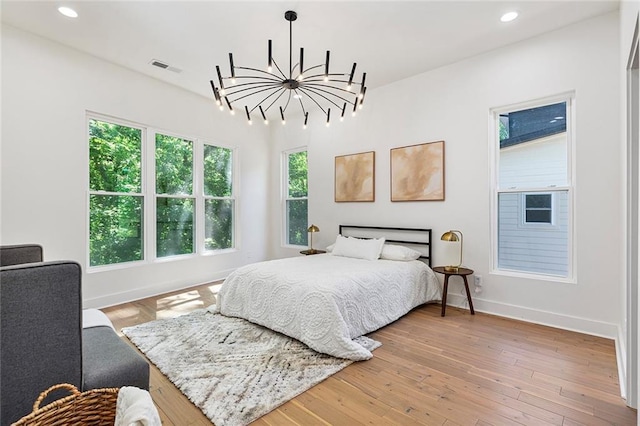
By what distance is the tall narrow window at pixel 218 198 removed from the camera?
5.11m

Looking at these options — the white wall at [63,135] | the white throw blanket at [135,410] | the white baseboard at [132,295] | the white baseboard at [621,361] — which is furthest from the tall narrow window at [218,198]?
the white baseboard at [621,361]

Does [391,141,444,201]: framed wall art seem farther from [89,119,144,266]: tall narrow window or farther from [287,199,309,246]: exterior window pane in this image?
[89,119,144,266]: tall narrow window

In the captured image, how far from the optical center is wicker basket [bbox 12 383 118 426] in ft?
3.49

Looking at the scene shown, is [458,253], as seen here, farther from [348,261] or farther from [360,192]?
[360,192]

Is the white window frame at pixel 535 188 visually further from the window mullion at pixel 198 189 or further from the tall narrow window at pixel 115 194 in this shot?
the tall narrow window at pixel 115 194

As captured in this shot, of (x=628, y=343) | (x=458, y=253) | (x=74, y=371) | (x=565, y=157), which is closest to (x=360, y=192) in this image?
(x=458, y=253)

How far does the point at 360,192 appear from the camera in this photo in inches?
187

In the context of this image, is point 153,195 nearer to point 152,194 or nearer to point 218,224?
point 152,194

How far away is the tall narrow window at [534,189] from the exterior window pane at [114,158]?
4635mm

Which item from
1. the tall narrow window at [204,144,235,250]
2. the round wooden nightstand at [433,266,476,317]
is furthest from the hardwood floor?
the tall narrow window at [204,144,235,250]

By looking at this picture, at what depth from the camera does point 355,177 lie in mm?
4805

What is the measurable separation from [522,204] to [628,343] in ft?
6.06

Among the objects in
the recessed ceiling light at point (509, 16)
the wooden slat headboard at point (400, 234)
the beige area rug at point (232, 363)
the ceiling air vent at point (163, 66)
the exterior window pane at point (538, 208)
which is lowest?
the beige area rug at point (232, 363)

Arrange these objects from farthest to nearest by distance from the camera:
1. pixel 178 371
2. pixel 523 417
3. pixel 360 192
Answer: pixel 360 192 < pixel 178 371 < pixel 523 417
